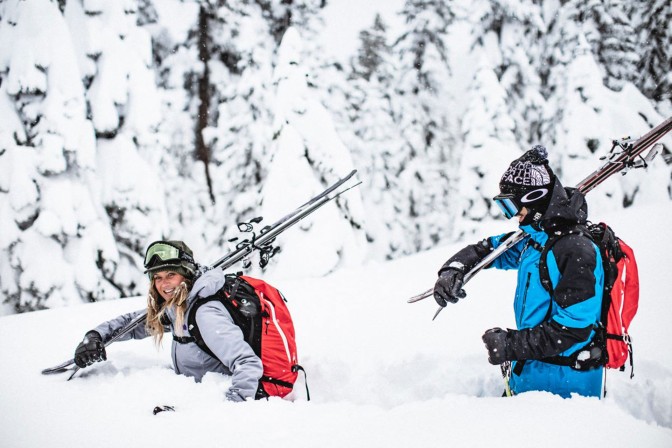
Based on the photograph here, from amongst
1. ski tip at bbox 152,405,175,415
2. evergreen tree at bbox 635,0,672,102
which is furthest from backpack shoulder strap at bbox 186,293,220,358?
evergreen tree at bbox 635,0,672,102

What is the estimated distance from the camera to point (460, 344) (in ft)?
16.1

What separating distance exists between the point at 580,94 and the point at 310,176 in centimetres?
1148

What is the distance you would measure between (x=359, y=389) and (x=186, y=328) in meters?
1.88

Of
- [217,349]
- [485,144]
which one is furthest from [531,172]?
[485,144]

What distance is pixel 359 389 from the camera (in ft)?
14.2

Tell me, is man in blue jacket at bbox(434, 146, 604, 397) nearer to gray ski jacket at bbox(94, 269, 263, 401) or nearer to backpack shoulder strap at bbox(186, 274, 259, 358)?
gray ski jacket at bbox(94, 269, 263, 401)

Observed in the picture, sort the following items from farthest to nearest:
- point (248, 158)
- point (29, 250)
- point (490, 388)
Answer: point (248, 158) → point (29, 250) → point (490, 388)

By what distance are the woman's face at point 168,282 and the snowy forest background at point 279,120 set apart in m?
7.97

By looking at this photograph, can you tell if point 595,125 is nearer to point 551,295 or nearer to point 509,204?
point 509,204

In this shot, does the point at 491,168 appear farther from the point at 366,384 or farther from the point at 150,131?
the point at 366,384

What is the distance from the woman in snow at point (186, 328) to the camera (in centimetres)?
322

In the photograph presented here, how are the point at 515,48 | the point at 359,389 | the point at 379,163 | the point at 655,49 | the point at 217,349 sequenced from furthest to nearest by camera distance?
the point at 379,163, the point at 655,49, the point at 515,48, the point at 359,389, the point at 217,349

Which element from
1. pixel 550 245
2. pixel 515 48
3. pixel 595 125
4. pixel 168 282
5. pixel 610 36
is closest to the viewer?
pixel 550 245

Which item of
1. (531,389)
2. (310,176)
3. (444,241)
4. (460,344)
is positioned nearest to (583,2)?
(444,241)
